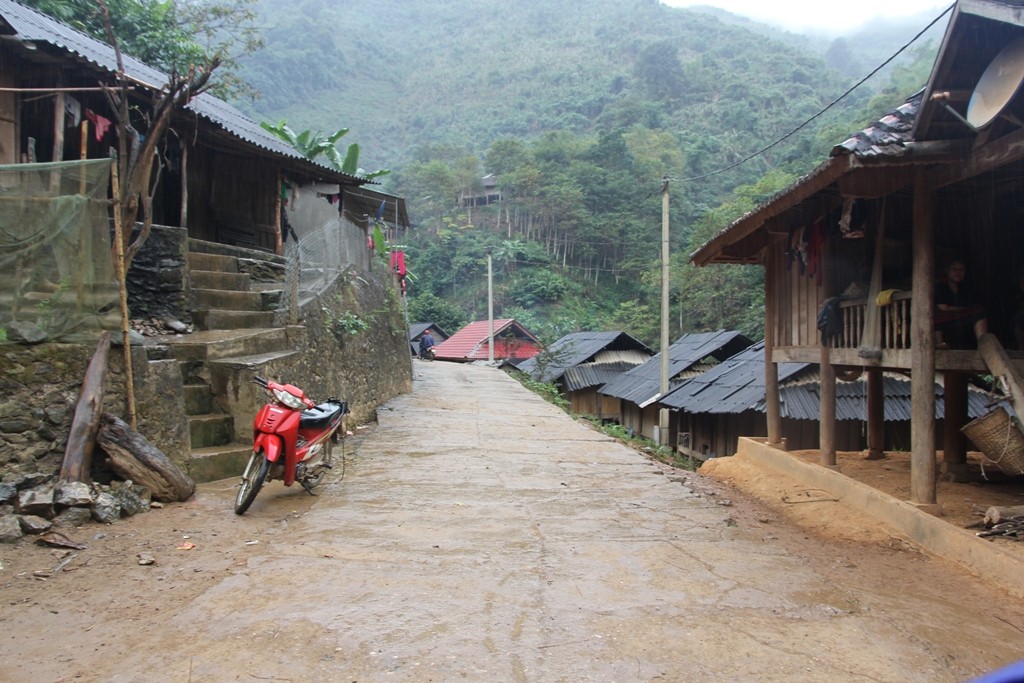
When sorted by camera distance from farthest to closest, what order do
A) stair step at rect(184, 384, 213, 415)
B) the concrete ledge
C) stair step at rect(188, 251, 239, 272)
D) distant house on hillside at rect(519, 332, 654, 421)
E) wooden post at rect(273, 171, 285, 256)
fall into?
1. distant house on hillside at rect(519, 332, 654, 421)
2. wooden post at rect(273, 171, 285, 256)
3. stair step at rect(188, 251, 239, 272)
4. stair step at rect(184, 384, 213, 415)
5. the concrete ledge

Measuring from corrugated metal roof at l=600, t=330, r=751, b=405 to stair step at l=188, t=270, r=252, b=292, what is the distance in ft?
44.8

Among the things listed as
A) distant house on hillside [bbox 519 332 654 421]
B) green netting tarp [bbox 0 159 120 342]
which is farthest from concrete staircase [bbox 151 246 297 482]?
distant house on hillside [bbox 519 332 654 421]

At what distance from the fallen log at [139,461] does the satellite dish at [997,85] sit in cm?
626

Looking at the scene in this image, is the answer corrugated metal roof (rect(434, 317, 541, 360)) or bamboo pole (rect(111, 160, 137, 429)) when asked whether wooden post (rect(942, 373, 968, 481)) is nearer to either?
bamboo pole (rect(111, 160, 137, 429))

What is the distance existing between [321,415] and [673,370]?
686 inches

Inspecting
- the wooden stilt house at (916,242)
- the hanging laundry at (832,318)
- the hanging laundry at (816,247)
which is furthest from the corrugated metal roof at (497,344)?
the hanging laundry at (832,318)

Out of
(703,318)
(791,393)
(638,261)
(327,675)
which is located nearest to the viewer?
(327,675)

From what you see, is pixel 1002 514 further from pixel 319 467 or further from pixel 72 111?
pixel 72 111

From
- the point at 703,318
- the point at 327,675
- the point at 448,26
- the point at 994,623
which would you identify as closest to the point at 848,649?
the point at 994,623

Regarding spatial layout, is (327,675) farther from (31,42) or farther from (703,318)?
(703,318)

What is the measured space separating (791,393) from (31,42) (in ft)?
45.5

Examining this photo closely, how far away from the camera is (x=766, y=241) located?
28.2 feet

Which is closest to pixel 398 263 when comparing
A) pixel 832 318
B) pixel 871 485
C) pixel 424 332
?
pixel 832 318

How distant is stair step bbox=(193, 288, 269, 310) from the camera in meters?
8.42
